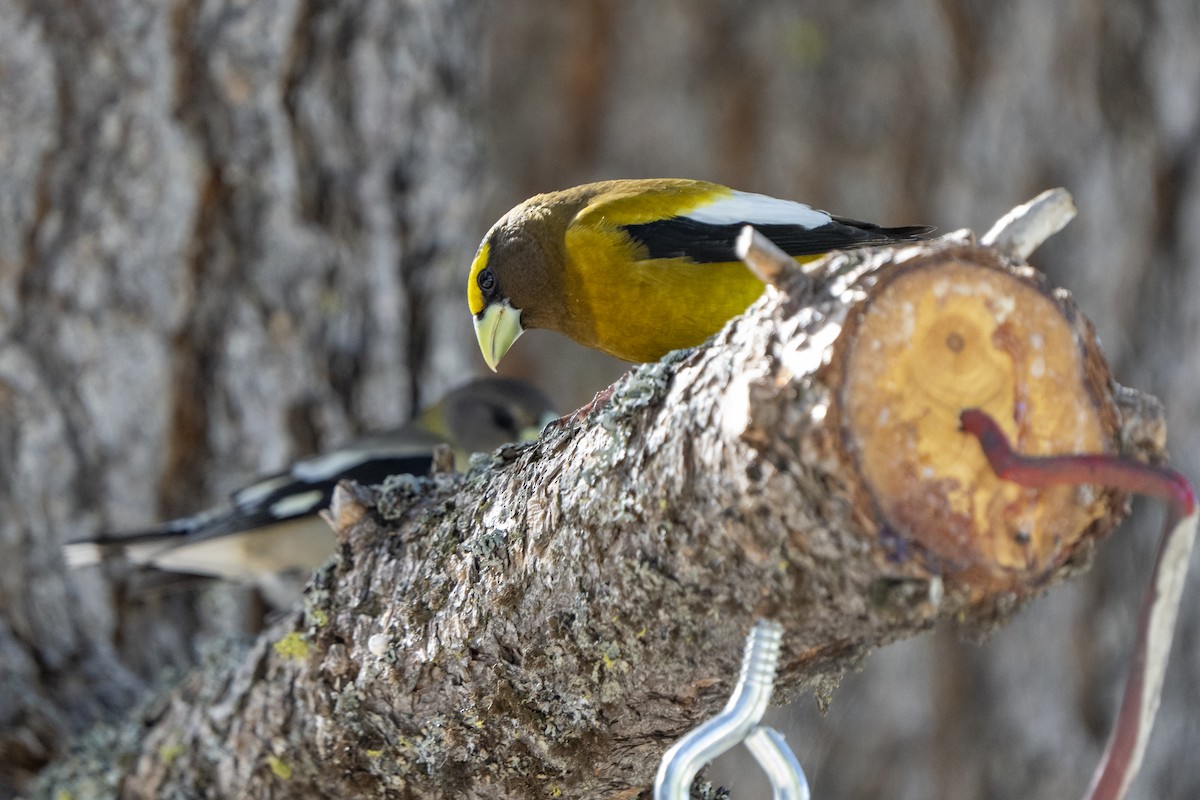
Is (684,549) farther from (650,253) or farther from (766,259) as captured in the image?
(650,253)

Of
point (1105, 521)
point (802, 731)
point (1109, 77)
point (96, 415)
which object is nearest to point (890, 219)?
point (1109, 77)

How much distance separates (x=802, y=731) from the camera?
1.65 m

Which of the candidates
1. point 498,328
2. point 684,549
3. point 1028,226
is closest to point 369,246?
point 498,328

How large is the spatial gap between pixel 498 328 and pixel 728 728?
1.61 metres

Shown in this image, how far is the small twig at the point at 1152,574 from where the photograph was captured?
930mm

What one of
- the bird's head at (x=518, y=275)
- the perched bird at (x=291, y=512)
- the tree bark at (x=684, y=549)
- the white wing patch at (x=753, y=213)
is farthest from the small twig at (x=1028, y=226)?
the perched bird at (x=291, y=512)

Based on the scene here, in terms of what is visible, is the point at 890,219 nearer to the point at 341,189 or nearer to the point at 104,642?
the point at 341,189

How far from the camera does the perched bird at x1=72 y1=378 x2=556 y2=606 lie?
2.90 meters

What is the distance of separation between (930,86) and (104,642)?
124 inches

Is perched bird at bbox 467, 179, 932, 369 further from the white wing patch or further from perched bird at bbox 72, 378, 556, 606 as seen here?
perched bird at bbox 72, 378, 556, 606

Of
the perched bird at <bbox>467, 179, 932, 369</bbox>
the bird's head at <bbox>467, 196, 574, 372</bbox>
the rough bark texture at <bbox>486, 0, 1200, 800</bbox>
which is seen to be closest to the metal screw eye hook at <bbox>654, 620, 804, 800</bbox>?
the perched bird at <bbox>467, 179, 932, 369</bbox>

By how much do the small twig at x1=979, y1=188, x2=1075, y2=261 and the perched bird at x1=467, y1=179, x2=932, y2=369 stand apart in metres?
0.96

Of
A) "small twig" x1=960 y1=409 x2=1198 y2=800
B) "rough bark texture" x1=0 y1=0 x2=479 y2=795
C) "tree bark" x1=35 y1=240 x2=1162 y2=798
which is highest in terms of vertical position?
"rough bark texture" x1=0 y1=0 x2=479 y2=795

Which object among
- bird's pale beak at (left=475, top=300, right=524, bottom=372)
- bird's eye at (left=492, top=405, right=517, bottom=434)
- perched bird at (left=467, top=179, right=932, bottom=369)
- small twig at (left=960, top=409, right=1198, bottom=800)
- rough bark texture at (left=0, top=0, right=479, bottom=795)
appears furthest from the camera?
bird's eye at (left=492, top=405, right=517, bottom=434)
